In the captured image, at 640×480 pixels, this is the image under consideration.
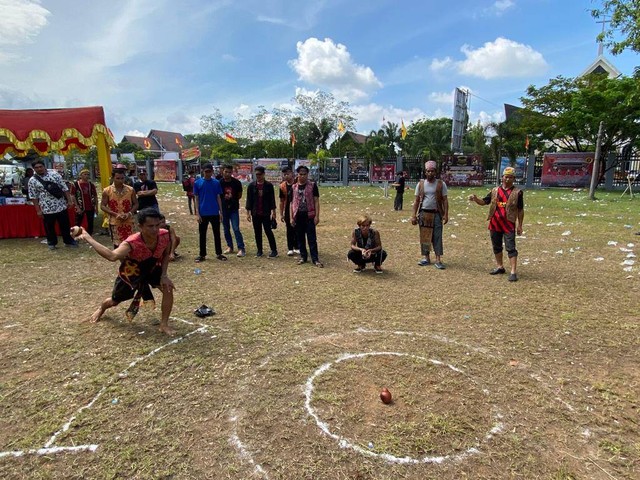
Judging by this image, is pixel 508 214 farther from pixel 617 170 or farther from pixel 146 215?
pixel 617 170

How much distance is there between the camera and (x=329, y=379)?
3.51 metres

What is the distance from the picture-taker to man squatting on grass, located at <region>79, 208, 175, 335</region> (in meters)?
4.11

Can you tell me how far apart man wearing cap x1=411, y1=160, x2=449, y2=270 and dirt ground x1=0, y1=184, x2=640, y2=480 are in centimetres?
106

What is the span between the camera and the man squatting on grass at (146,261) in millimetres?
4113

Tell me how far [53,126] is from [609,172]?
2867cm

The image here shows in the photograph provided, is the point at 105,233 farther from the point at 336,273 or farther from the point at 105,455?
the point at 105,455

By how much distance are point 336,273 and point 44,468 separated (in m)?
4.96

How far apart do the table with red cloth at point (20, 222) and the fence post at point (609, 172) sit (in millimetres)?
28025

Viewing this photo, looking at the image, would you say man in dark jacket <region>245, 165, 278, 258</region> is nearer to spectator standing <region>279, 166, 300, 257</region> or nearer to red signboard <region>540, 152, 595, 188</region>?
spectator standing <region>279, 166, 300, 257</region>

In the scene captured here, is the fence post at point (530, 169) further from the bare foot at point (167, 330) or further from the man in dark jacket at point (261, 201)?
the bare foot at point (167, 330)

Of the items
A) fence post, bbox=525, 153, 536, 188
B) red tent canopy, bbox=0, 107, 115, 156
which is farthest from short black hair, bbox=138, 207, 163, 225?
fence post, bbox=525, 153, 536, 188

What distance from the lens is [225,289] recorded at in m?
6.10

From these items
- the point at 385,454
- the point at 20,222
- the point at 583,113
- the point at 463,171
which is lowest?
the point at 385,454

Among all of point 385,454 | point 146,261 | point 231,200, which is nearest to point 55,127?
point 231,200
